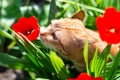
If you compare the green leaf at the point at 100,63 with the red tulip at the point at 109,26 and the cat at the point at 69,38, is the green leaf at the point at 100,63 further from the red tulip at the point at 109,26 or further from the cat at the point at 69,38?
the red tulip at the point at 109,26

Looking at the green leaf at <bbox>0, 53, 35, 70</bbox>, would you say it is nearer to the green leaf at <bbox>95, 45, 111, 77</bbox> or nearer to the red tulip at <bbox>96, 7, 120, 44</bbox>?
the green leaf at <bbox>95, 45, 111, 77</bbox>

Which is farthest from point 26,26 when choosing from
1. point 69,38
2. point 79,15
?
point 79,15

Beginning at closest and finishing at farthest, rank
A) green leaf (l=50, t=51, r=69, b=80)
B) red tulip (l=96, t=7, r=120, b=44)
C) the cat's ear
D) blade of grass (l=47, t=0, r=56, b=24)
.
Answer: red tulip (l=96, t=7, r=120, b=44), green leaf (l=50, t=51, r=69, b=80), the cat's ear, blade of grass (l=47, t=0, r=56, b=24)

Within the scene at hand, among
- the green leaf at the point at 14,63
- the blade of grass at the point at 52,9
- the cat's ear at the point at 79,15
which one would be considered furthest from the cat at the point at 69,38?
the green leaf at the point at 14,63

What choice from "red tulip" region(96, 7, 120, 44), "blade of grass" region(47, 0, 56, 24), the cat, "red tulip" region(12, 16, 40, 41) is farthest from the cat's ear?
"red tulip" region(96, 7, 120, 44)

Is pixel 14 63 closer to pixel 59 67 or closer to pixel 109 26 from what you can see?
pixel 59 67

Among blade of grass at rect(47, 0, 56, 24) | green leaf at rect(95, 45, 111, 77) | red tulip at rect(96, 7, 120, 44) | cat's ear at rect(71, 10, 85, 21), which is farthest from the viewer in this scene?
blade of grass at rect(47, 0, 56, 24)
